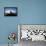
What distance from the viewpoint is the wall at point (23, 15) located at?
13.3 feet

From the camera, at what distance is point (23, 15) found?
410cm

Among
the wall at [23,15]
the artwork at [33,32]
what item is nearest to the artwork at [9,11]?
the wall at [23,15]

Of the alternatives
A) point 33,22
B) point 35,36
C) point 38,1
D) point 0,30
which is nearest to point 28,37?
point 35,36

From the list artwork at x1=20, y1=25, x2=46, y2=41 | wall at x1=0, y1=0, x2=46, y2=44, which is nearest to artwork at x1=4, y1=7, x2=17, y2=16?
wall at x1=0, y1=0, x2=46, y2=44

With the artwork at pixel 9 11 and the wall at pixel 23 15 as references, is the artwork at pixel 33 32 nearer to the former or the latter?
the wall at pixel 23 15

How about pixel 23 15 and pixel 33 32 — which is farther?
pixel 23 15

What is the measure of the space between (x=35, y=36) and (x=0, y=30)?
1.02 m

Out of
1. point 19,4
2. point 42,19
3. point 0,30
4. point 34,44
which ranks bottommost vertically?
point 34,44

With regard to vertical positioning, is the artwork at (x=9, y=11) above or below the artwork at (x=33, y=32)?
above

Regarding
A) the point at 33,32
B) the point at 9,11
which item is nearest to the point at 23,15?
the point at 9,11

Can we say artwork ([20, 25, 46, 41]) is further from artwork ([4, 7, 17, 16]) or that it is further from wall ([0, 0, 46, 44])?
artwork ([4, 7, 17, 16])

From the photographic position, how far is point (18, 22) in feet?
13.4

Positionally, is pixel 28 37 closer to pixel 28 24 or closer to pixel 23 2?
pixel 28 24

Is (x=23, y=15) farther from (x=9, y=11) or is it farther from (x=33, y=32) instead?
(x=33, y=32)
